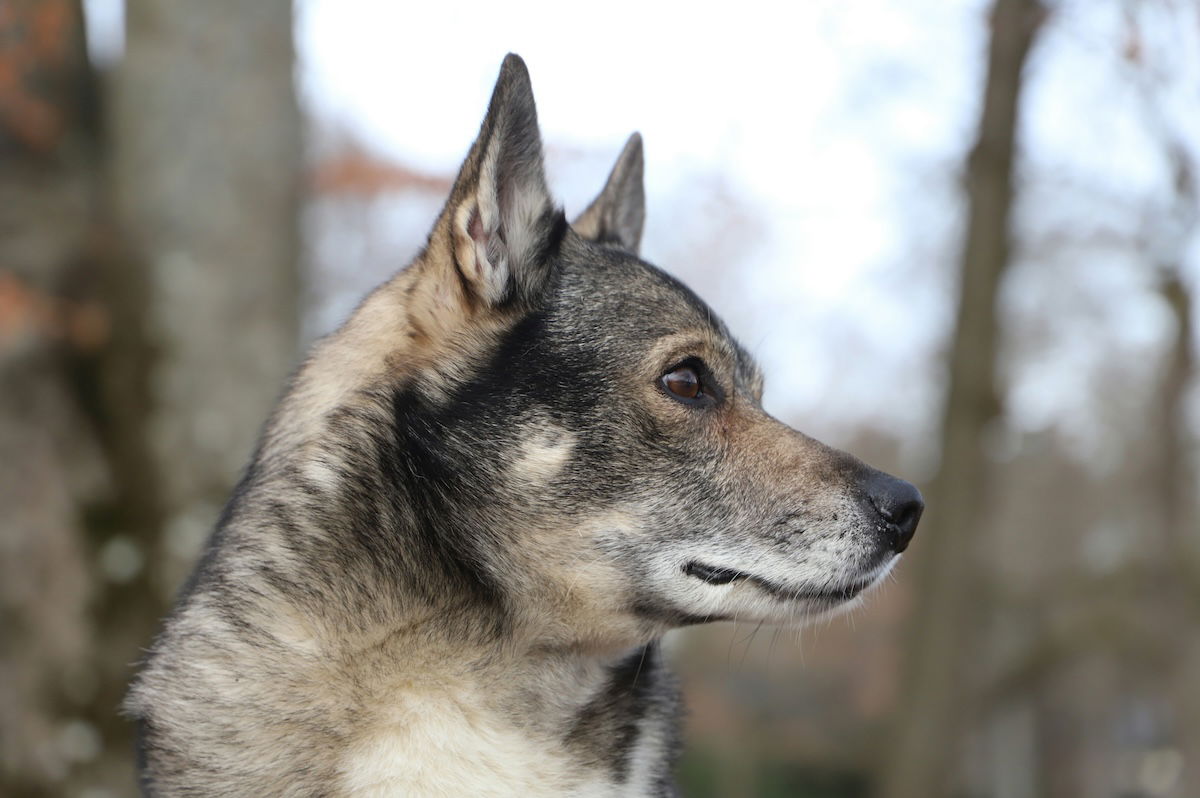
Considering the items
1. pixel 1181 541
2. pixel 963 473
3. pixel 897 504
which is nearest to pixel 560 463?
pixel 897 504

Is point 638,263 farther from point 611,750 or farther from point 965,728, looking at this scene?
point 965,728

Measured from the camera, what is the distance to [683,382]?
3178mm

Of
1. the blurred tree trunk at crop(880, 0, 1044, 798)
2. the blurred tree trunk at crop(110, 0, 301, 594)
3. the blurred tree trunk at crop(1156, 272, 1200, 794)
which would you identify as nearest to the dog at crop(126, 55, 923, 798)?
the blurred tree trunk at crop(110, 0, 301, 594)

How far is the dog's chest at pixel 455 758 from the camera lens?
107 inches

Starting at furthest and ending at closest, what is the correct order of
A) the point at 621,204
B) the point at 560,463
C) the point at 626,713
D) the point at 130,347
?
the point at 130,347, the point at 621,204, the point at 626,713, the point at 560,463

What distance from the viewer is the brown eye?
3.14m

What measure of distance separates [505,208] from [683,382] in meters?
0.71

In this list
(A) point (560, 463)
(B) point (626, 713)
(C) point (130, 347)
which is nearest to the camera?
(A) point (560, 463)

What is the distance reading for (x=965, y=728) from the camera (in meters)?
10.3

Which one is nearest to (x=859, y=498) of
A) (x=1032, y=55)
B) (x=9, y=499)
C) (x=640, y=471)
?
(x=640, y=471)

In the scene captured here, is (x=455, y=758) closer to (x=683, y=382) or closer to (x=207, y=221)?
(x=683, y=382)

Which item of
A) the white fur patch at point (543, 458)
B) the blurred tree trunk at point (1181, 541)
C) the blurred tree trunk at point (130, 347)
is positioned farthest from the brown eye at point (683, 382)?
the blurred tree trunk at point (1181, 541)

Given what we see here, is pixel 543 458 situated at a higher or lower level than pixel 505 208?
lower

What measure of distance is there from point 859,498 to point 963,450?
23.6ft
